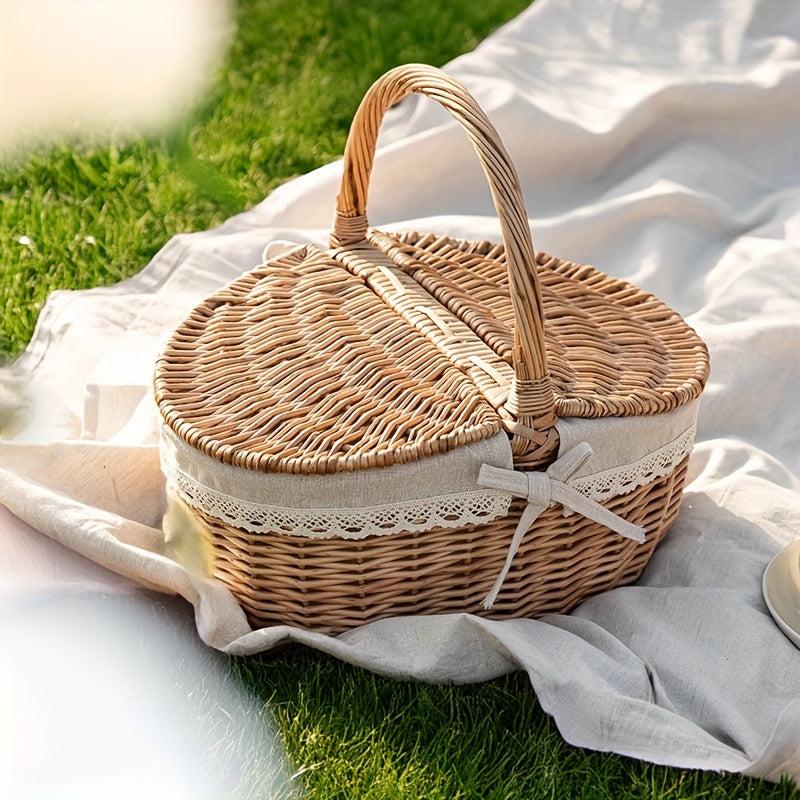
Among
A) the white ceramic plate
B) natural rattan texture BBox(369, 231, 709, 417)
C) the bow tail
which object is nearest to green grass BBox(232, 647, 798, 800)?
the bow tail

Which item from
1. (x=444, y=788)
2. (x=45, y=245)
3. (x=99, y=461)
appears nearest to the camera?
(x=444, y=788)

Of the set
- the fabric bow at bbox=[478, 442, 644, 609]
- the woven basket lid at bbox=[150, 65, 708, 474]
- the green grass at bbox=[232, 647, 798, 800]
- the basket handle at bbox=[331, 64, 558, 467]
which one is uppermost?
the basket handle at bbox=[331, 64, 558, 467]

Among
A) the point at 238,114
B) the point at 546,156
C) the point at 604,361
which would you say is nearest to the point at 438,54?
the point at 238,114

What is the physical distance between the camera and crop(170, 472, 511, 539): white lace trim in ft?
4.50

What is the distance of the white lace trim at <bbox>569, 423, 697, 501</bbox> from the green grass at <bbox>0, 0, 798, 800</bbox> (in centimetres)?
27

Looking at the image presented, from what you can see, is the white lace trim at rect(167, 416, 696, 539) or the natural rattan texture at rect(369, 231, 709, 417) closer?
the white lace trim at rect(167, 416, 696, 539)

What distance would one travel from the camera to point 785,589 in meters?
1.55

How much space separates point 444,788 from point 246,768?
24 cm

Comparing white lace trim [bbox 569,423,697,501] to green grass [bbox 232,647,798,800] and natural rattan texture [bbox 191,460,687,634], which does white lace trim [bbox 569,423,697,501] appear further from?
green grass [bbox 232,647,798,800]

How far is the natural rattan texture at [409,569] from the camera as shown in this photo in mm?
1417

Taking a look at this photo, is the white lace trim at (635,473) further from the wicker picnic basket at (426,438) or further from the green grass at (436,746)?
the green grass at (436,746)

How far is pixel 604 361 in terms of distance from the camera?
158 centimetres

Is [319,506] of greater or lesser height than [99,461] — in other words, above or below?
above

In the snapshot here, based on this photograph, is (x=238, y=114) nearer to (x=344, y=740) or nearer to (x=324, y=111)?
(x=324, y=111)
